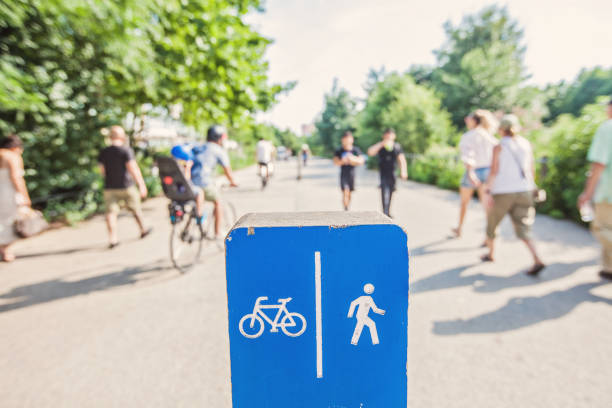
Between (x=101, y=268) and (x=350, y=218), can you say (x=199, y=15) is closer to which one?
(x=101, y=268)

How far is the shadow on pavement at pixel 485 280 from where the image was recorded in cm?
372

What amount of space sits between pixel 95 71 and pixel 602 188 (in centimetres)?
868

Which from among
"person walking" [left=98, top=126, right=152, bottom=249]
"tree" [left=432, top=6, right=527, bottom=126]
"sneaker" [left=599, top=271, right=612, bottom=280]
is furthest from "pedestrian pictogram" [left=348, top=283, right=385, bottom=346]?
"tree" [left=432, top=6, right=527, bottom=126]

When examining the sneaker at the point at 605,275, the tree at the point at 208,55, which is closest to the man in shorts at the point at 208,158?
the tree at the point at 208,55

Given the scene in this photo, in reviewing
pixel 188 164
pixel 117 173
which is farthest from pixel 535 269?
pixel 117 173

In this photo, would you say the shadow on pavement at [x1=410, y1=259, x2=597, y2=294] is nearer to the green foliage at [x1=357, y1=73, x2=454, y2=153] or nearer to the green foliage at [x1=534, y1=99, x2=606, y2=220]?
the green foliage at [x1=534, y1=99, x2=606, y2=220]

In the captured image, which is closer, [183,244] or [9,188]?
[9,188]

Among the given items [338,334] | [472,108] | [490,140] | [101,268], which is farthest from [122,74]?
[472,108]

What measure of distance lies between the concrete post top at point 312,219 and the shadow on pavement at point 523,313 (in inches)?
80.9

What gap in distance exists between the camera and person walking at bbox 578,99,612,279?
11.1 ft

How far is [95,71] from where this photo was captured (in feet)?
22.7

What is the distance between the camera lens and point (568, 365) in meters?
2.38

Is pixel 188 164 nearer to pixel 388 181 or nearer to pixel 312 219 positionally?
pixel 312 219

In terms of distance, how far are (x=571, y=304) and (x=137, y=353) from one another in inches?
158
